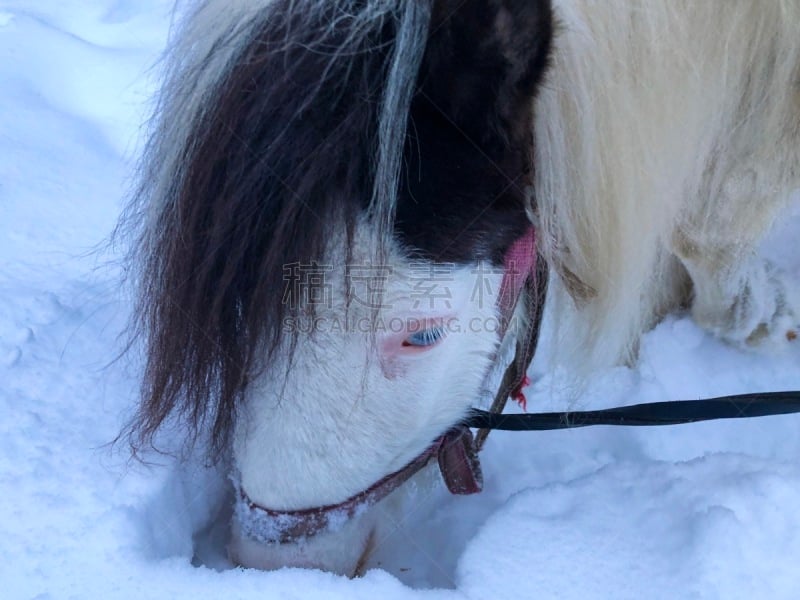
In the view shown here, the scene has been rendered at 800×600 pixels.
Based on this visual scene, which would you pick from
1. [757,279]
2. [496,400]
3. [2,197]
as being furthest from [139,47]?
[757,279]

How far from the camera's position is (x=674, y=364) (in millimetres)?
1148

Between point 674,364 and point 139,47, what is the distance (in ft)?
5.21

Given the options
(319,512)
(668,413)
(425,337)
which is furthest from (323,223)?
(668,413)

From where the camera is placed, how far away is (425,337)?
0.64 m

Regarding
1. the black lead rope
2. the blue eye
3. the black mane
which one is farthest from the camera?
the black lead rope

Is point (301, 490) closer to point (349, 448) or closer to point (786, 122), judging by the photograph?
point (349, 448)

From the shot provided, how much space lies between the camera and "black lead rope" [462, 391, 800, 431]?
77 centimetres

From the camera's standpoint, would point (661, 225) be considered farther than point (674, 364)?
No

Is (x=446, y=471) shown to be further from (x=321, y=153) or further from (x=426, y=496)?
(x=321, y=153)

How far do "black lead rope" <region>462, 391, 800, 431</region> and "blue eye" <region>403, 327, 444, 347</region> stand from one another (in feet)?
0.55

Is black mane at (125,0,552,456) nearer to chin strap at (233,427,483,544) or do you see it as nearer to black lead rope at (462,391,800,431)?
chin strap at (233,427,483,544)

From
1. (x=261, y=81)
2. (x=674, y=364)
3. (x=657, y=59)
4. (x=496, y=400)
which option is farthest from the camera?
(x=674, y=364)

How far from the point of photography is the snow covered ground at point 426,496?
0.65 metres

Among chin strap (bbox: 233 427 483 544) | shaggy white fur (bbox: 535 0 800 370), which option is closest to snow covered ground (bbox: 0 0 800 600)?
chin strap (bbox: 233 427 483 544)
